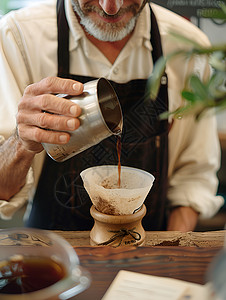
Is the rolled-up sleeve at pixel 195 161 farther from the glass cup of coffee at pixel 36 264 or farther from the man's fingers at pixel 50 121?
the glass cup of coffee at pixel 36 264

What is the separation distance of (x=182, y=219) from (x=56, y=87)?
96 centimetres

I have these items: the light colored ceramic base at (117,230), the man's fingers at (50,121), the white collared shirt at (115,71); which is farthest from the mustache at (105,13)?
the light colored ceramic base at (117,230)

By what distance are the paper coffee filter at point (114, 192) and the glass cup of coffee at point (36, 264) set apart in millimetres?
312

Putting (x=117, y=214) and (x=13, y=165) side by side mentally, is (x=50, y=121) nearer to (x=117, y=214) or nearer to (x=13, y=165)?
(x=117, y=214)

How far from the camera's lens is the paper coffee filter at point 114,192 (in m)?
1.11

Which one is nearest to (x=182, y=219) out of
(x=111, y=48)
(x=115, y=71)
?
(x=115, y=71)

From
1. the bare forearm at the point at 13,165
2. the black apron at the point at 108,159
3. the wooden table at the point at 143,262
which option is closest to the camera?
the wooden table at the point at 143,262

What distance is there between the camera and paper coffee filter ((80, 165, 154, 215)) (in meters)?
1.11

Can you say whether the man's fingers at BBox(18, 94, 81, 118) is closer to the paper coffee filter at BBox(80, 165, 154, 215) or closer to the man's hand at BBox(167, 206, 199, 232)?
the paper coffee filter at BBox(80, 165, 154, 215)

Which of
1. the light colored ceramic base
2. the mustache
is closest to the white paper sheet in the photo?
the light colored ceramic base

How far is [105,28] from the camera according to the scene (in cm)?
166

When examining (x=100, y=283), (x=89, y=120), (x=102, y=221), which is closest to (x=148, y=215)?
(x=102, y=221)

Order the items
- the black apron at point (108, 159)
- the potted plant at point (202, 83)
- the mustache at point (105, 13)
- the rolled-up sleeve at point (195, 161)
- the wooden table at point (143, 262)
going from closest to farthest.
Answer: the potted plant at point (202, 83)
the wooden table at point (143, 262)
the mustache at point (105, 13)
the black apron at point (108, 159)
the rolled-up sleeve at point (195, 161)

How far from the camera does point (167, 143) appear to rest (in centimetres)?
186
